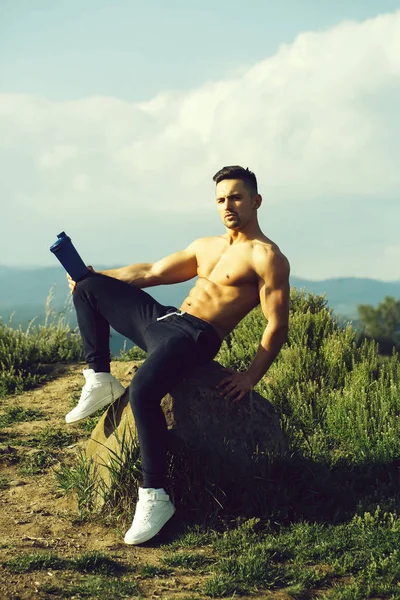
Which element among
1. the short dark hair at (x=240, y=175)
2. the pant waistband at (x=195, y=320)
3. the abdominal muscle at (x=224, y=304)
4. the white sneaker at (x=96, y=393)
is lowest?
the white sneaker at (x=96, y=393)

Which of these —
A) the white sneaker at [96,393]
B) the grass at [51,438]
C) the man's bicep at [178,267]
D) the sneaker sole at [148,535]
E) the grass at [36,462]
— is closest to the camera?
the sneaker sole at [148,535]

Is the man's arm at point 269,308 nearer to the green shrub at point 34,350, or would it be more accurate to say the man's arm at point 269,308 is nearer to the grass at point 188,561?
the grass at point 188,561

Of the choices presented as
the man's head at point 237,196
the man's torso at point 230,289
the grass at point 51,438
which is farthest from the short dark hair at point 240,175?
the grass at point 51,438

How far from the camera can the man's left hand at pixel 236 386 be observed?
561 cm

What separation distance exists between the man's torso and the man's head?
0.63ft

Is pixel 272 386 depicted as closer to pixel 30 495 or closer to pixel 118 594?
pixel 30 495

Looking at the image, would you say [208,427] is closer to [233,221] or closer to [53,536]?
[53,536]

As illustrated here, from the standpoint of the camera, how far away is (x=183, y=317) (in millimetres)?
5645

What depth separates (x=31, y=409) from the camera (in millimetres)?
8633

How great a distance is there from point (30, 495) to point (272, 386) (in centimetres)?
342

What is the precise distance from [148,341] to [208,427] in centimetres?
82

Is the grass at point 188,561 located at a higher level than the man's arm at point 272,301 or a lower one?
lower

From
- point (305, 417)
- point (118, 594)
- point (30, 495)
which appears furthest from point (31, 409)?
point (118, 594)

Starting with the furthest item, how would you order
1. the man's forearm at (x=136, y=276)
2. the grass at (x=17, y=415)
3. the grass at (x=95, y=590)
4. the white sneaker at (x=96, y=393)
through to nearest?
the grass at (x=17, y=415) → the man's forearm at (x=136, y=276) → the white sneaker at (x=96, y=393) → the grass at (x=95, y=590)
